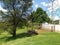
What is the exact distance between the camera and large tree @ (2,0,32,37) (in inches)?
1289

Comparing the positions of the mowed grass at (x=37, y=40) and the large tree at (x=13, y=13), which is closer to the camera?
the mowed grass at (x=37, y=40)

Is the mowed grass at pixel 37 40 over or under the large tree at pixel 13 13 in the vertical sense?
under

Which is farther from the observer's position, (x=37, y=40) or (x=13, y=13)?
(x=13, y=13)

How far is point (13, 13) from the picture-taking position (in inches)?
1283

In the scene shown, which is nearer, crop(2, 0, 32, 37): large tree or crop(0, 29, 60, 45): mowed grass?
crop(0, 29, 60, 45): mowed grass

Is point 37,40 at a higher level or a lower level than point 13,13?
lower

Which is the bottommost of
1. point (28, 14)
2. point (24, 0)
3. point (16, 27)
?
point (16, 27)

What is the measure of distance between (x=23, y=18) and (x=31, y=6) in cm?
271

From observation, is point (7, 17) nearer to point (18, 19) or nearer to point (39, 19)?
point (18, 19)

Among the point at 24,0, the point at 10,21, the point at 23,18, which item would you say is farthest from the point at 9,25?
the point at 24,0

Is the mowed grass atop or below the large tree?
below

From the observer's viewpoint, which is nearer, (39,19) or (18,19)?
(18,19)

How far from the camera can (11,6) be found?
33.1 metres

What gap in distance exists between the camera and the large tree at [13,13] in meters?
32.8
